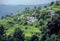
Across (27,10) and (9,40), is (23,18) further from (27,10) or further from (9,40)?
(9,40)

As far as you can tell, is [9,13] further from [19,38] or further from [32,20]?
[19,38]

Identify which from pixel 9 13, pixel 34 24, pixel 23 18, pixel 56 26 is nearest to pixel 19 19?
pixel 23 18

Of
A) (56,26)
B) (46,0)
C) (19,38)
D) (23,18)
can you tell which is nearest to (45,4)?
(46,0)

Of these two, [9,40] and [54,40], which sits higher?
[54,40]

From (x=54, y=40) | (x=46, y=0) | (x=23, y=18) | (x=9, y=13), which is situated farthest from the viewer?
(x=9, y=13)

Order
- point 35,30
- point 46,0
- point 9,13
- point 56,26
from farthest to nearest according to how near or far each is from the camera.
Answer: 1. point 9,13
2. point 46,0
3. point 35,30
4. point 56,26

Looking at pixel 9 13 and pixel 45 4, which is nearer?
pixel 45 4
